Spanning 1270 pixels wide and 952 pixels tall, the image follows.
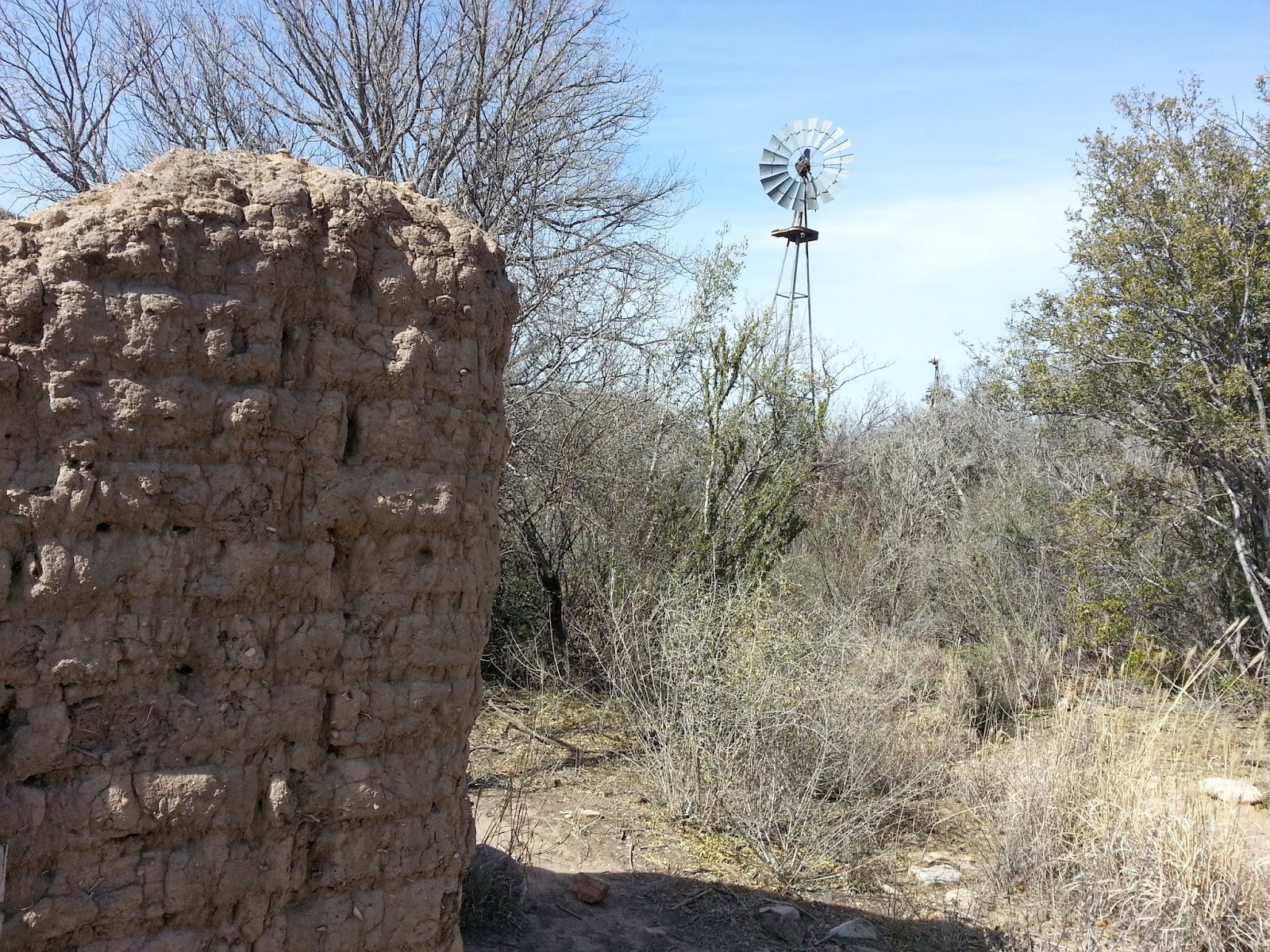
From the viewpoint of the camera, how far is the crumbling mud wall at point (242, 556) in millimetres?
2430

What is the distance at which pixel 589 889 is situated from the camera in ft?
16.1

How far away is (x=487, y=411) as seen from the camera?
10.7 feet

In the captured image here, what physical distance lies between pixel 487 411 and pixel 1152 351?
6.64 m

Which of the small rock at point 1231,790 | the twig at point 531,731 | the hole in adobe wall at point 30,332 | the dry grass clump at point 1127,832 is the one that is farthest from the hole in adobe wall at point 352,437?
the small rock at point 1231,790

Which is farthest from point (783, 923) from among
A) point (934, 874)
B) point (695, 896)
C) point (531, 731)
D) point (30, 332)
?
point (30, 332)

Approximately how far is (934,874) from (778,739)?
1.07 meters

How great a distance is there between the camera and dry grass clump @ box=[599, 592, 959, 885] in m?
5.54

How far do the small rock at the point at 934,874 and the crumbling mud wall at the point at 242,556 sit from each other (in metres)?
3.24

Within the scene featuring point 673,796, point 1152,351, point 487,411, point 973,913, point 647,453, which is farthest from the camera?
point 647,453

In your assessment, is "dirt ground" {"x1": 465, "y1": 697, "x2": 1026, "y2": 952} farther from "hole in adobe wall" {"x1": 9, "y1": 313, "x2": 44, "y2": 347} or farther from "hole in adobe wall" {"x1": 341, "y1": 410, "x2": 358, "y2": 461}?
"hole in adobe wall" {"x1": 9, "y1": 313, "x2": 44, "y2": 347}

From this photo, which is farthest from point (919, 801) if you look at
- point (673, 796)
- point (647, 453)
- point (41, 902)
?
point (41, 902)

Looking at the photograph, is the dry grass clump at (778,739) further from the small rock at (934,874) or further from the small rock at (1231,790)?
the small rock at (1231,790)

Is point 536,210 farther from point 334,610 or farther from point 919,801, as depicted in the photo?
point 334,610

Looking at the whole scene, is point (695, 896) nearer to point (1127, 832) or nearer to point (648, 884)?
point (648, 884)
